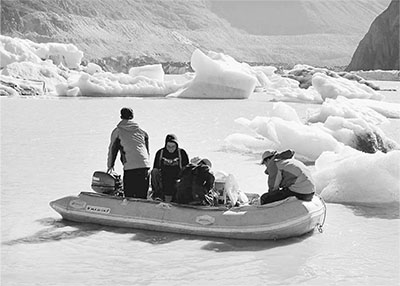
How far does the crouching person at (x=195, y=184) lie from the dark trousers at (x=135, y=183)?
43 centimetres

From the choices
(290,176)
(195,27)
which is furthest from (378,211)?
(195,27)

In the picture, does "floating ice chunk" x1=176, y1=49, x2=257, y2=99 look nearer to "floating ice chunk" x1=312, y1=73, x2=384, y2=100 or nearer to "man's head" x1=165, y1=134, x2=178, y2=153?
"floating ice chunk" x1=312, y1=73, x2=384, y2=100

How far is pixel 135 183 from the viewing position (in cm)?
603

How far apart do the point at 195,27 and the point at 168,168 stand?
431ft

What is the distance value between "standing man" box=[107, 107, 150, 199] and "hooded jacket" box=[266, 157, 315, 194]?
3.86 ft

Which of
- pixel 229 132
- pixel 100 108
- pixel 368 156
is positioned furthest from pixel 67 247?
pixel 100 108

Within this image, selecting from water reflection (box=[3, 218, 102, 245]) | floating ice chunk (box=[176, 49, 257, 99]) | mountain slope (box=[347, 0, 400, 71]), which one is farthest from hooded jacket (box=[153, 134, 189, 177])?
mountain slope (box=[347, 0, 400, 71])

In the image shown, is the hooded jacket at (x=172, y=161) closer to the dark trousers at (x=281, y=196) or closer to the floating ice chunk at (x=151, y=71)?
the dark trousers at (x=281, y=196)

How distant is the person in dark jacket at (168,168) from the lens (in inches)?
233

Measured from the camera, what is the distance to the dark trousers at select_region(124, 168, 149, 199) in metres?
6.02

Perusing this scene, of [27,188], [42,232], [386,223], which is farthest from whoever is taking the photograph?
[27,188]

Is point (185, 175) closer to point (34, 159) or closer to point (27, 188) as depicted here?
point (27, 188)

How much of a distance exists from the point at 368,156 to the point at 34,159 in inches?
193

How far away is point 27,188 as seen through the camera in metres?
7.51
